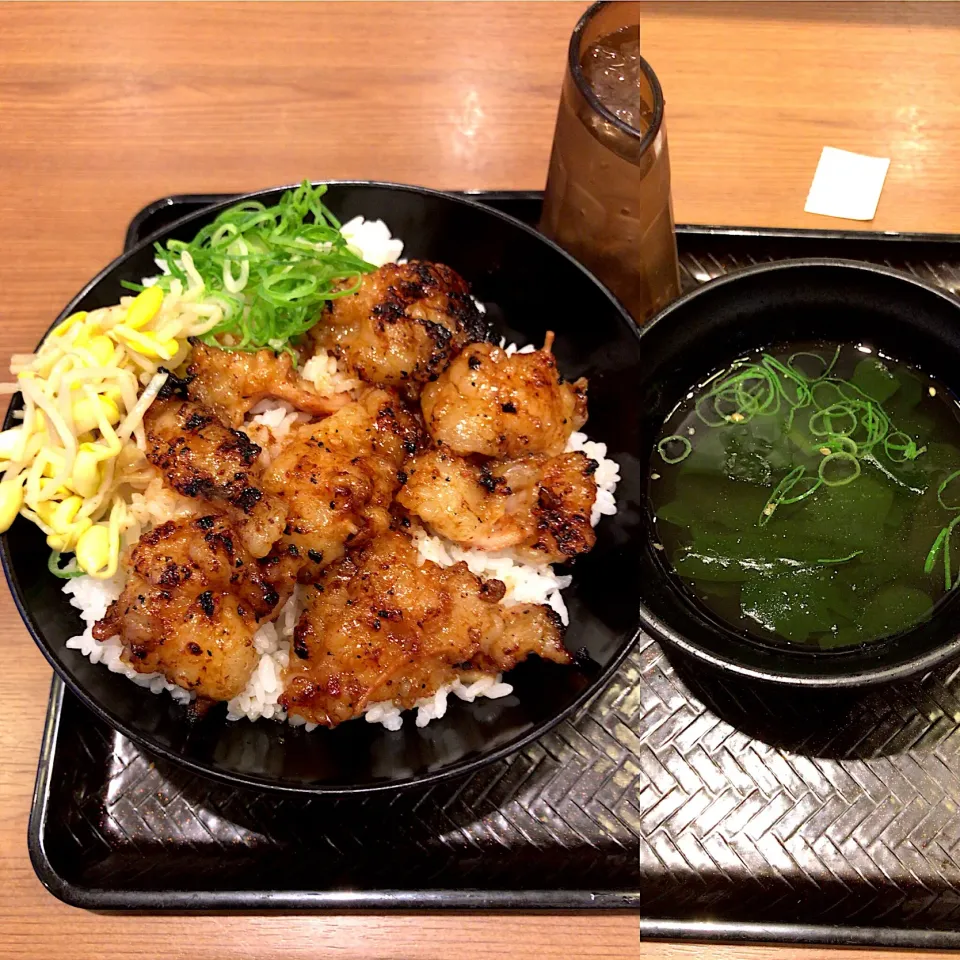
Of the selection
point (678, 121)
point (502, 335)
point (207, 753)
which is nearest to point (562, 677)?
point (207, 753)

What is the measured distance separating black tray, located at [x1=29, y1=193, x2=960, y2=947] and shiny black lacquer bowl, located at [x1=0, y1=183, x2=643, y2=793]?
0.63 ft

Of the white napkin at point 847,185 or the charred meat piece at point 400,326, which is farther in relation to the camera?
the white napkin at point 847,185

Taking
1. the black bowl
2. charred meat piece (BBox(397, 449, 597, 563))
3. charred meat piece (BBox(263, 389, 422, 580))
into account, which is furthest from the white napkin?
charred meat piece (BBox(263, 389, 422, 580))

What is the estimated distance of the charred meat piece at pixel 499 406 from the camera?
6.57ft

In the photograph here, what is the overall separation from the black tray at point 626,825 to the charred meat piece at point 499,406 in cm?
58

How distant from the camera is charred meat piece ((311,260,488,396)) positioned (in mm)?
2072

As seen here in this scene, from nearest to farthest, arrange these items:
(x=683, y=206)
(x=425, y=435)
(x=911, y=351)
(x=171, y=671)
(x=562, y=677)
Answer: (x=171, y=671), (x=562, y=677), (x=425, y=435), (x=911, y=351), (x=683, y=206)

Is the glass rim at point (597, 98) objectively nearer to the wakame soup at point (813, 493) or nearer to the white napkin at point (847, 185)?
the wakame soup at point (813, 493)

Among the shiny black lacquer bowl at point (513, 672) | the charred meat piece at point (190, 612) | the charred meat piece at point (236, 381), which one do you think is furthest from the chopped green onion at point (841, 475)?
the charred meat piece at point (190, 612)

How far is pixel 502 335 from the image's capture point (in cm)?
235

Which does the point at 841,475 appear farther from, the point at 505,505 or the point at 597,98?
the point at 597,98

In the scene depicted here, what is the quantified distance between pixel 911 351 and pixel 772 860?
1296 mm

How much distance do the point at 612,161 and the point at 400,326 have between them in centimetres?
61

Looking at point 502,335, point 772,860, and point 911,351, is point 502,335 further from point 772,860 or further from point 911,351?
point 772,860
